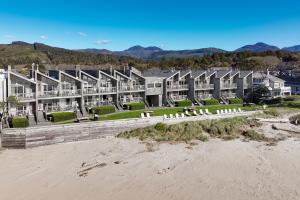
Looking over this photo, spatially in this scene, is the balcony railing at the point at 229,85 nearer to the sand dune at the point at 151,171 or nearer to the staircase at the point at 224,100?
the staircase at the point at 224,100

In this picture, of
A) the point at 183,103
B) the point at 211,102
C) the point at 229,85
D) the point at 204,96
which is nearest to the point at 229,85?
the point at 229,85

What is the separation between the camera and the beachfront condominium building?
35312mm

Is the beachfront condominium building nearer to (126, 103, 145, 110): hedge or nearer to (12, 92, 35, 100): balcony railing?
(12, 92, 35, 100): balcony railing

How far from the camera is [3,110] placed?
3222 cm

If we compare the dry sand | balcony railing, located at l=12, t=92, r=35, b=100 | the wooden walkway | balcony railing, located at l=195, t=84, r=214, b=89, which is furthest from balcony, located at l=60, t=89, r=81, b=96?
balcony railing, located at l=195, t=84, r=214, b=89

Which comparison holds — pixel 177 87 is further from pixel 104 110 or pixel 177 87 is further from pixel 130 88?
pixel 104 110

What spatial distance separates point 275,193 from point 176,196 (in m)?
5.08

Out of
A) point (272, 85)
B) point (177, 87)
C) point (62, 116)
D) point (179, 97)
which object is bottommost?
point (62, 116)

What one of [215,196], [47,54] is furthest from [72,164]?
[47,54]

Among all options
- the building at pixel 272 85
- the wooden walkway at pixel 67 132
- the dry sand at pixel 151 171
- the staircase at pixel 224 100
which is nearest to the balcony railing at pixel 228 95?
the staircase at pixel 224 100

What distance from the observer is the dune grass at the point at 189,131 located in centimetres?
3100

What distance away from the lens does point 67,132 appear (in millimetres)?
Answer: 29531

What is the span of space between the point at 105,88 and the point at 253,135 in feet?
→ 60.0

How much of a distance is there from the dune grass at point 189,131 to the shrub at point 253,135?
566 mm
